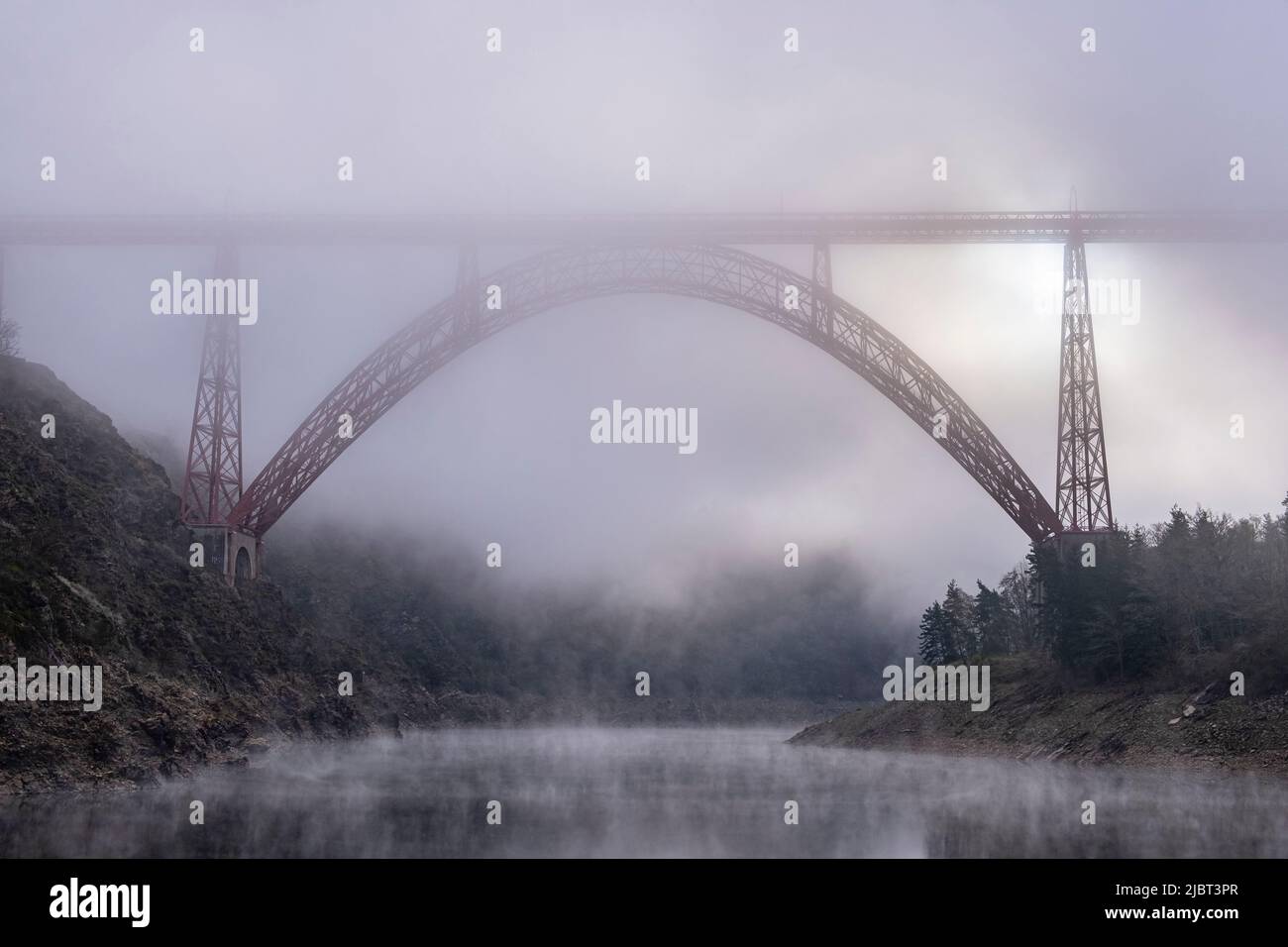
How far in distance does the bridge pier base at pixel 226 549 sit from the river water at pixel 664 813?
14.5 meters

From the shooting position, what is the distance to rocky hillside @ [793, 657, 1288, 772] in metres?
37.0

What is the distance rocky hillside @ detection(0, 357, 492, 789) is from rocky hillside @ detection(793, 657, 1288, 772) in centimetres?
3026

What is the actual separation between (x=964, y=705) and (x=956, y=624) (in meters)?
21.0

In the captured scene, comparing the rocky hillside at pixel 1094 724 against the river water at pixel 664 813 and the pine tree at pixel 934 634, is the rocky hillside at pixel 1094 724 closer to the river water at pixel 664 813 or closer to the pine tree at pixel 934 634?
the river water at pixel 664 813

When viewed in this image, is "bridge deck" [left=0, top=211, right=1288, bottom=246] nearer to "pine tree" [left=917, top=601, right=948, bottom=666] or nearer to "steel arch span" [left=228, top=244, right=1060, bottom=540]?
"steel arch span" [left=228, top=244, right=1060, bottom=540]

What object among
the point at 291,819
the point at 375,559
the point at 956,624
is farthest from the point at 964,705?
the point at 375,559

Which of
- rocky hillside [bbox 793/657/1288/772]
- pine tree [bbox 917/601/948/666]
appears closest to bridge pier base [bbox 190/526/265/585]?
rocky hillside [bbox 793/657/1288/772]

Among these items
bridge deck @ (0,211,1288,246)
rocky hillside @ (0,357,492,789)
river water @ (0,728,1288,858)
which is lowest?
river water @ (0,728,1288,858)

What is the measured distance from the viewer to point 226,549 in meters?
57.1

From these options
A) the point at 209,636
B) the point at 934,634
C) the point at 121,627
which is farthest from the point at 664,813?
the point at 934,634

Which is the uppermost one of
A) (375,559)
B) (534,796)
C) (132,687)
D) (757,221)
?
(757,221)

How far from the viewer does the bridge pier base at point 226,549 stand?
5681cm

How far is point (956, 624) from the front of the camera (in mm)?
79938
